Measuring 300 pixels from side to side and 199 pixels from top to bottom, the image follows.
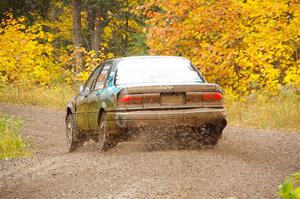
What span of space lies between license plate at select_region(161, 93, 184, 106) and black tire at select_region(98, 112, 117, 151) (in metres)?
0.93

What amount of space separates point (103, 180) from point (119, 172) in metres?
0.44

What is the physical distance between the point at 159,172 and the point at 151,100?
69.0 inches

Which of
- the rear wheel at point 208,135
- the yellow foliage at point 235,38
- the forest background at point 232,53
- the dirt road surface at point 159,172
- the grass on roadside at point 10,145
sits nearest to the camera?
the dirt road surface at point 159,172

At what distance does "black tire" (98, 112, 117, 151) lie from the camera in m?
8.84

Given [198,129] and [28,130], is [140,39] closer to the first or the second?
[28,130]

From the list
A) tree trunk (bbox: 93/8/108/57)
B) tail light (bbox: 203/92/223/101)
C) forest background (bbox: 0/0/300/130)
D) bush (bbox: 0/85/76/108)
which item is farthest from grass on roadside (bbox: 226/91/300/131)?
tree trunk (bbox: 93/8/108/57)

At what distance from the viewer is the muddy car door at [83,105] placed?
1020 cm

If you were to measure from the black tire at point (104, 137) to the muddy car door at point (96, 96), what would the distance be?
0.21m

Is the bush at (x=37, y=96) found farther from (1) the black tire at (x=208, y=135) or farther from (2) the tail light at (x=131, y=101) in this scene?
(2) the tail light at (x=131, y=101)

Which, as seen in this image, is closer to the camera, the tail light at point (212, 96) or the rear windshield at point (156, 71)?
the tail light at point (212, 96)

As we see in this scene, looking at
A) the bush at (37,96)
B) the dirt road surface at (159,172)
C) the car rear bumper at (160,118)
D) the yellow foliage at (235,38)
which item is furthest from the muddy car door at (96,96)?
the bush at (37,96)

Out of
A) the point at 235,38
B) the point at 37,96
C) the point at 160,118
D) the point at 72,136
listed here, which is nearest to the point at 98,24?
the point at 37,96

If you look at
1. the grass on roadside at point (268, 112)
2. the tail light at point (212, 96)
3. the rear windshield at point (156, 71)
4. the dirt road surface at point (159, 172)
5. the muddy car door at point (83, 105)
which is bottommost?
the grass on roadside at point (268, 112)

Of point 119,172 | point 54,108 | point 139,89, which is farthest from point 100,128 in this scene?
point 54,108
